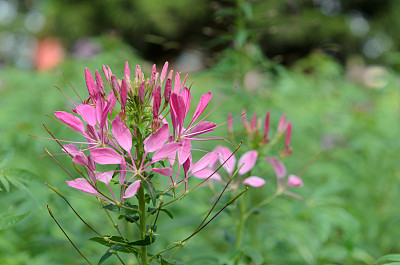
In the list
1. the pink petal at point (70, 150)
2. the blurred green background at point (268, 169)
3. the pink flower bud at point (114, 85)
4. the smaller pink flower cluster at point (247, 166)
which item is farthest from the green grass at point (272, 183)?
the pink flower bud at point (114, 85)

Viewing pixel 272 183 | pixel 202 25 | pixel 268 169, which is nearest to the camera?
pixel 268 169

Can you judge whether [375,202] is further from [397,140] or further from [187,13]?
[187,13]

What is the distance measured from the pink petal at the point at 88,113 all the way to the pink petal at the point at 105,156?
8 cm

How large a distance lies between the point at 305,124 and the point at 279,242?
56.3 inches

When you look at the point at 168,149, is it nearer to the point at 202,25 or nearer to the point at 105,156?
the point at 105,156

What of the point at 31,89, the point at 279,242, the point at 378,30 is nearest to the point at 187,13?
the point at 378,30

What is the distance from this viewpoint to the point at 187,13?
420 inches

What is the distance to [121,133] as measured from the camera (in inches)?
29.7

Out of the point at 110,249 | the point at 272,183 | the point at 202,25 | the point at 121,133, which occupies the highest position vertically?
the point at 202,25

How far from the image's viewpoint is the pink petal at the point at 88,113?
77cm

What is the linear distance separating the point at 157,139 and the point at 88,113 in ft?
0.46

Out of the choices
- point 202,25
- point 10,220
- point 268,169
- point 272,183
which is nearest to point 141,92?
point 10,220

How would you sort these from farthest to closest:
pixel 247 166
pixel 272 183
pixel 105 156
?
pixel 272 183, pixel 247 166, pixel 105 156

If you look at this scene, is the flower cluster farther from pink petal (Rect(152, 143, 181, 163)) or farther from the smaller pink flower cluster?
the smaller pink flower cluster
